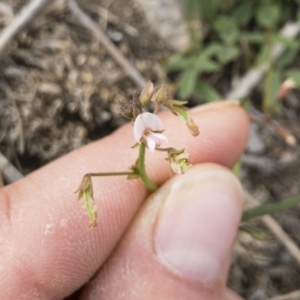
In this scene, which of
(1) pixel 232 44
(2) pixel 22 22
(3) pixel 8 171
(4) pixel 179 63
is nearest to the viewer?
(3) pixel 8 171

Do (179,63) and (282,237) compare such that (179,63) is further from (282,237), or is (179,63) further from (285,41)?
(282,237)

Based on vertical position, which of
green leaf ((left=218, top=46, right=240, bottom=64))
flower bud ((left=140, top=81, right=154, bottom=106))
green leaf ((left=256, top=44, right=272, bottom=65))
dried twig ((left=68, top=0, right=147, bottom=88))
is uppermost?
flower bud ((left=140, top=81, right=154, bottom=106))

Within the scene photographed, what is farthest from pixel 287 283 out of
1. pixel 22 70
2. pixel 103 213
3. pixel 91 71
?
pixel 22 70

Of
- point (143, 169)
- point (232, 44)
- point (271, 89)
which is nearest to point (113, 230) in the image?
point (143, 169)

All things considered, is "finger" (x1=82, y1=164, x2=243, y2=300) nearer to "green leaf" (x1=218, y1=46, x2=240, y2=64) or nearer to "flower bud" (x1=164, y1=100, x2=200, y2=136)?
"flower bud" (x1=164, y1=100, x2=200, y2=136)

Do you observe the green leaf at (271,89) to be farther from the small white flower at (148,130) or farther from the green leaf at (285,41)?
the small white flower at (148,130)

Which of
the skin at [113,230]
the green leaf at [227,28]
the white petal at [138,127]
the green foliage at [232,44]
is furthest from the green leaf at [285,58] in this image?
the white petal at [138,127]

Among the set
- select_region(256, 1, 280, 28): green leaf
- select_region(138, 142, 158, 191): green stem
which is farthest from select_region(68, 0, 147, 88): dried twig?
select_region(138, 142, 158, 191): green stem
